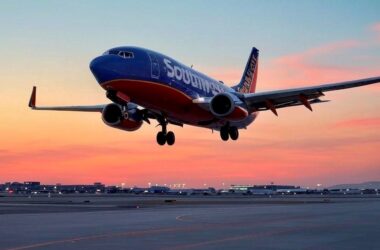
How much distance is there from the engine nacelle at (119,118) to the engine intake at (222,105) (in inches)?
285

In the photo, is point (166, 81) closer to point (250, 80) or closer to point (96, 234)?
point (96, 234)

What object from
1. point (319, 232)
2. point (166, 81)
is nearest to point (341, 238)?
point (319, 232)

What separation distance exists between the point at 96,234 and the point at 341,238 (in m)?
10.6

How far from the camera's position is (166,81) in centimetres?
4334

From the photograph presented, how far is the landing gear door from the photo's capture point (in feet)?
139

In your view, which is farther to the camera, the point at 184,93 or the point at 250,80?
the point at 250,80

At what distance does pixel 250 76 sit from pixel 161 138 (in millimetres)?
21529

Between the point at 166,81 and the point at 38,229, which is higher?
the point at 166,81

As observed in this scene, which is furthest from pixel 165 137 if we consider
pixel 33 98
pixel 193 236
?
pixel 193 236

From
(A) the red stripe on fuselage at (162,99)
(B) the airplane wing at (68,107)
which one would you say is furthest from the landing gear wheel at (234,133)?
(B) the airplane wing at (68,107)

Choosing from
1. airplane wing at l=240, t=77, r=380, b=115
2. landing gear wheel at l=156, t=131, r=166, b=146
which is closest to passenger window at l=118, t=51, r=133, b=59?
airplane wing at l=240, t=77, r=380, b=115

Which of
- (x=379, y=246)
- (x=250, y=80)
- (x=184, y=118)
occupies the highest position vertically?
(x=250, y=80)

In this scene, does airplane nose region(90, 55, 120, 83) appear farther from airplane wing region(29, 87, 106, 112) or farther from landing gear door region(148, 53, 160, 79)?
airplane wing region(29, 87, 106, 112)

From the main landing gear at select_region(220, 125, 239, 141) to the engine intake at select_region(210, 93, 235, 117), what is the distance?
713 cm
